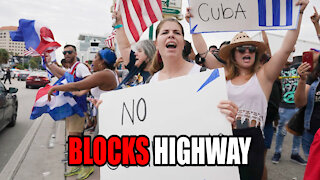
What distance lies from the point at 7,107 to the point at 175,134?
6130 mm

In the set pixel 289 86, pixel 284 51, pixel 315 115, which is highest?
pixel 284 51

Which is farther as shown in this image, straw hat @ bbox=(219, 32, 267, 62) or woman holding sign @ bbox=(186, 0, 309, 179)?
straw hat @ bbox=(219, 32, 267, 62)

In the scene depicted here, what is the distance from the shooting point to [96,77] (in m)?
2.82

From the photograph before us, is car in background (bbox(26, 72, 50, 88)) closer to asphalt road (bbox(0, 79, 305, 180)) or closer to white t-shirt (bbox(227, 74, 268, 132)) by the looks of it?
asphalt road (bbox(0, 79, 305, 180))

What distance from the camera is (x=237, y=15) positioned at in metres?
2.08

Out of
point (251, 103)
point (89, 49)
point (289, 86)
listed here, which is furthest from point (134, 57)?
point (89, 49)

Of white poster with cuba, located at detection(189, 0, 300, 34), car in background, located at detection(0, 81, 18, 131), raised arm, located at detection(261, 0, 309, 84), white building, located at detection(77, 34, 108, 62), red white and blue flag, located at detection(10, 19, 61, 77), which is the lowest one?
car in background, located at detection(0, 81, 18, 131)

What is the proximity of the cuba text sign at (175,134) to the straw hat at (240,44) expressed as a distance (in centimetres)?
96

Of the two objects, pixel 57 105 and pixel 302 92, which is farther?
pixel 57 105

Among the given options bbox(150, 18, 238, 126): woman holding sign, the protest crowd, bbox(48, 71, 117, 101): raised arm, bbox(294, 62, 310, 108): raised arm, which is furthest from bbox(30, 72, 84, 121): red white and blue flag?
bbox(294, 62, 310, 108): raised arm

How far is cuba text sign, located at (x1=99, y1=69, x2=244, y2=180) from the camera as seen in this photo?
1213 millimetres

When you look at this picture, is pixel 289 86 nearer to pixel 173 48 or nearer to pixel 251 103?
pixel 251 103

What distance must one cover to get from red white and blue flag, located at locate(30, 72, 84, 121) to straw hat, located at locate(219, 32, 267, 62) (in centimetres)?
209

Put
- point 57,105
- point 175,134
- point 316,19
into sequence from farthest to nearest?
point 57,105
point 316,19
point 175,134
